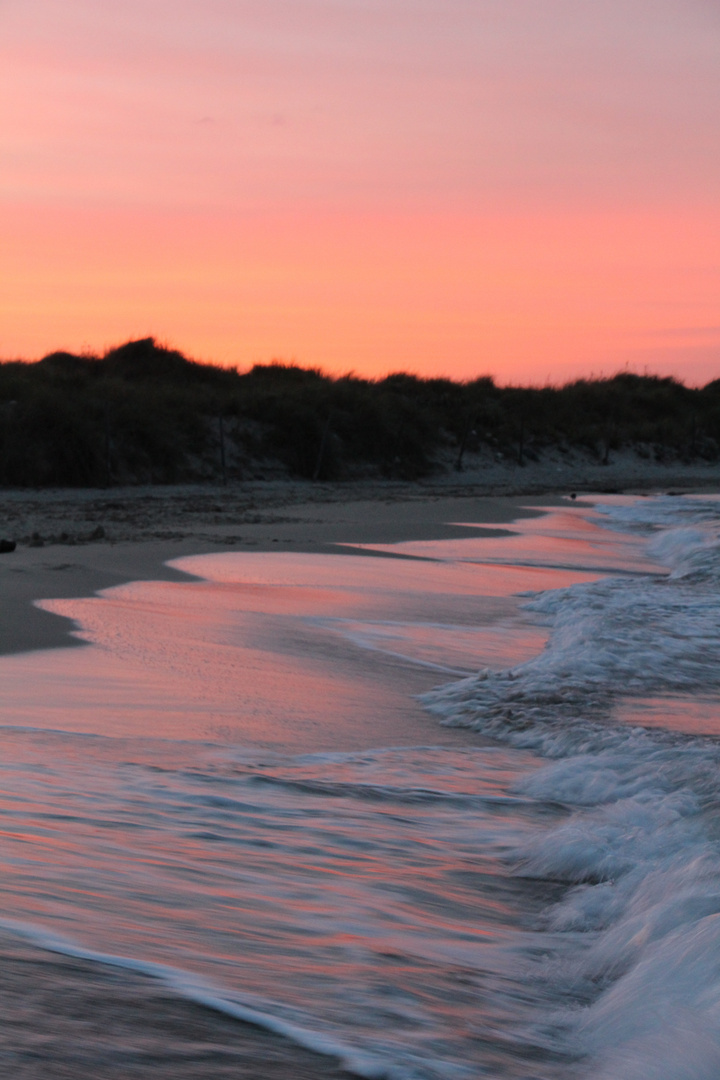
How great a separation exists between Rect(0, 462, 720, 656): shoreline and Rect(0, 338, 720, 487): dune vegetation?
122 centimetres

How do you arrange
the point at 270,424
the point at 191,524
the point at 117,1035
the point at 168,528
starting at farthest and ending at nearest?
the point at 270,424
the point at 191,524
the point at 168,528
the point at 117,1035

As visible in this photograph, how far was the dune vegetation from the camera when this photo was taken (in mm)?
20031

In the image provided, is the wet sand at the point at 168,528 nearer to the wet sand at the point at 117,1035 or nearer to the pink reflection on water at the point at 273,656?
the pink reflection on water at the point at 273,656

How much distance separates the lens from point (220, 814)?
3.08m

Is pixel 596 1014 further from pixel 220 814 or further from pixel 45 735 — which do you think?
pixel 45 735

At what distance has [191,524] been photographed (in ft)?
42.9

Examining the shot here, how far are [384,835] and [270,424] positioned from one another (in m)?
23.4

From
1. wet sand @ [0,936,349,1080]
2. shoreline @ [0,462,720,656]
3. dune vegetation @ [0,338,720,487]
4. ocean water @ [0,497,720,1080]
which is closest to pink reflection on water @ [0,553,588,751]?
ocean water @ [0,497,720,1080]

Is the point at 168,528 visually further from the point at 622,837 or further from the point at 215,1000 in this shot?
the point at 215,1000

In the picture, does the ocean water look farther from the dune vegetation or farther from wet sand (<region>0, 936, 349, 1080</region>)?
the dune vegetation

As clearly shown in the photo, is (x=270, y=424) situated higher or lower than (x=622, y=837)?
higher

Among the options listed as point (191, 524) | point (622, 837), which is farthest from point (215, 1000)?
point (191, 524)

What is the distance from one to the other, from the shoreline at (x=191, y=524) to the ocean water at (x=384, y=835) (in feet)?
3.90

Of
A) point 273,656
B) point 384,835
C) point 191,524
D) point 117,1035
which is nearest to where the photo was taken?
point 117,1035
